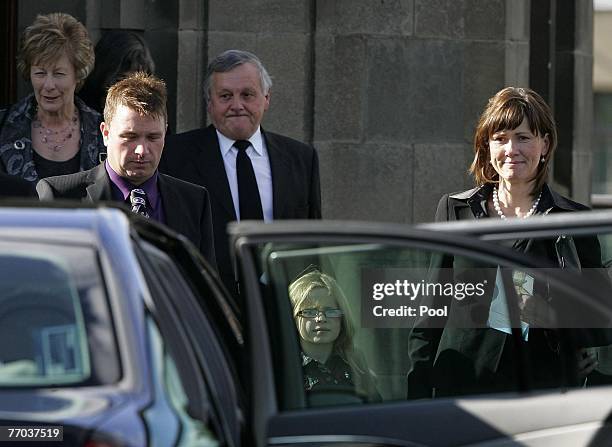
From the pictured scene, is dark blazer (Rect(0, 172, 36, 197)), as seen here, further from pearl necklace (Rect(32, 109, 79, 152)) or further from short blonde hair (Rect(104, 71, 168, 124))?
pearl necklace (Rect(32, 109, 79, 152))

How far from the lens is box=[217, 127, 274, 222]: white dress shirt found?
7.00m

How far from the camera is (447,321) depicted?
4.29 metres

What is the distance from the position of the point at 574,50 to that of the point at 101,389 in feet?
28.6

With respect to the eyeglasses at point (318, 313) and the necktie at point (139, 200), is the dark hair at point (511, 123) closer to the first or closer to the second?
the necktie at point (139, 200)

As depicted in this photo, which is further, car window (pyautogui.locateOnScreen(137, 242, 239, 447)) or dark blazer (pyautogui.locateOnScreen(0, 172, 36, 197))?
dark blazer (pyautogui.locateOnScreen(0, 172, 36, 197))

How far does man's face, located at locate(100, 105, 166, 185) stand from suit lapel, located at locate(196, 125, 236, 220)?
0.94 meters

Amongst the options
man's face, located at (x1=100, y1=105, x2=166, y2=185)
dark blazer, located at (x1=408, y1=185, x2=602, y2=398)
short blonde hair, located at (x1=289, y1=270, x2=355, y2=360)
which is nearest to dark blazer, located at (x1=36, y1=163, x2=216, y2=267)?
man's face, located at (x1=100, y1=105, x2=166, y2=185)

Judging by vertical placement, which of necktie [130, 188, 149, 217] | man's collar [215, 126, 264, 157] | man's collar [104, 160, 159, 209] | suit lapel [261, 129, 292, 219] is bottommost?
necktie [130, 188, 149, 217]

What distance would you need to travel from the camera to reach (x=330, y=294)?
4266 mm

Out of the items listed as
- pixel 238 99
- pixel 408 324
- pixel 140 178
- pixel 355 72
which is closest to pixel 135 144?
pixel 140 178

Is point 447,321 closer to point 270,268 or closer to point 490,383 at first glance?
point 490,383

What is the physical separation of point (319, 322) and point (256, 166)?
2792 millimetres

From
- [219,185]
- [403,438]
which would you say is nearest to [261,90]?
[219,185]

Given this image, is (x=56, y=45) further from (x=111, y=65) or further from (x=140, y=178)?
(x=140, y=178)
